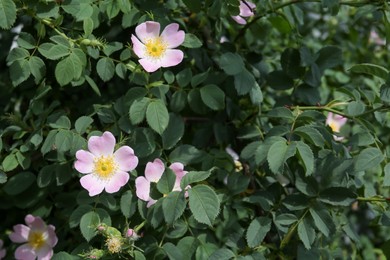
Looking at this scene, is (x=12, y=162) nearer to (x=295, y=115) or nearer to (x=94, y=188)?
(x=94, y=188)

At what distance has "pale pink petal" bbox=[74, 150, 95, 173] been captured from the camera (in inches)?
54.4

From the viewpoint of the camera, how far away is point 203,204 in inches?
50.8

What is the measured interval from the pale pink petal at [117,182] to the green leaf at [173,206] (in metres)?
0.12

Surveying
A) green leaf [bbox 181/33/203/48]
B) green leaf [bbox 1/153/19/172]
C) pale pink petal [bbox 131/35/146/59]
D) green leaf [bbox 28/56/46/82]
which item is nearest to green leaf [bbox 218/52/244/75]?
green leaf [bbox 181/33/203/48]

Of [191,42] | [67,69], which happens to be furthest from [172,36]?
[67,69]

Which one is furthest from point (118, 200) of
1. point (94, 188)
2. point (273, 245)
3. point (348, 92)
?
point (348, 92)

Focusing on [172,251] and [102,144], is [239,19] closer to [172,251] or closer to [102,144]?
[102,144]

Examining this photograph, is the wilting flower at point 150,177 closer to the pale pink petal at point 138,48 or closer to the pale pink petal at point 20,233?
the pale pink petal at point 138,48

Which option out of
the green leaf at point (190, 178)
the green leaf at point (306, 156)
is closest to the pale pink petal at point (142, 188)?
the green leaf at point (190, 178)

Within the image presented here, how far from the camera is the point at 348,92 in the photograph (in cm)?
156

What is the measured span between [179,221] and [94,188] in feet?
0.70

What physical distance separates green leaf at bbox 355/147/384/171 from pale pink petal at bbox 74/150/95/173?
1.97ft

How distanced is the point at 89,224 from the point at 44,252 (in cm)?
28

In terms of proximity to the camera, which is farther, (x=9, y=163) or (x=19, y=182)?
(x=19, y=182)
